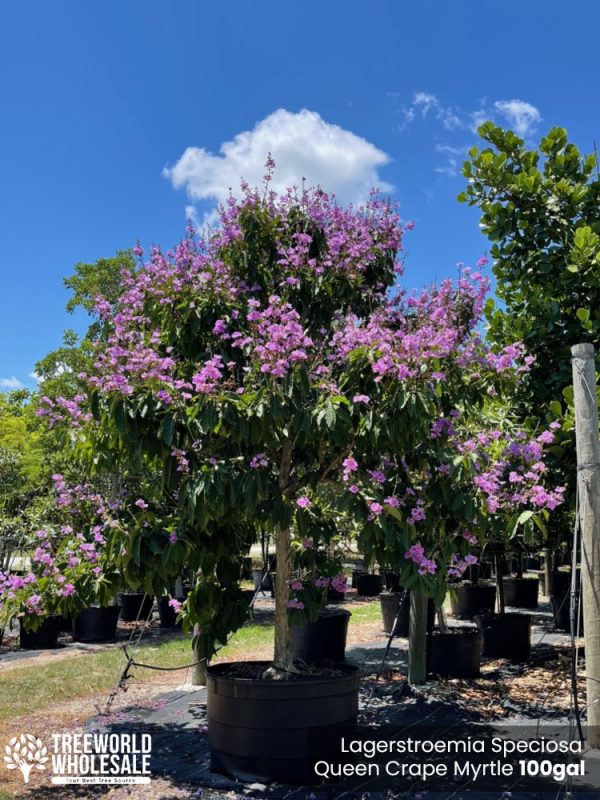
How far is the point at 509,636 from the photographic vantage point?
7844 mm

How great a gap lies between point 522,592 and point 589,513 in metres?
10.6

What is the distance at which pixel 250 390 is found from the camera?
13.3ft

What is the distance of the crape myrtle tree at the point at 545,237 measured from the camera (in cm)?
624

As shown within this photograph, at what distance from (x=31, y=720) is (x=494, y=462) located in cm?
457

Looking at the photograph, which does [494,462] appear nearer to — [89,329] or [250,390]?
[250,390]

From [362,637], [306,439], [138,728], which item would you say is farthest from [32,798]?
[362,637]

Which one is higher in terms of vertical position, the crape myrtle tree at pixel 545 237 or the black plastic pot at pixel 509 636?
the crape myrtle tree at pixel 545 237

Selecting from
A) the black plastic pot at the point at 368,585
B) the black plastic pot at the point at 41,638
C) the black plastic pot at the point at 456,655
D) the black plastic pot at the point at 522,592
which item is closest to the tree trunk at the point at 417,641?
the black plastic pot at the point at 456,655

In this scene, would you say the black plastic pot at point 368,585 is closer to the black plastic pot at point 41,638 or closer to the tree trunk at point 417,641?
the black plastic pot at point 41,638

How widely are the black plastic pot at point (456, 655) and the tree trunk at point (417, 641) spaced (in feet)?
1.07

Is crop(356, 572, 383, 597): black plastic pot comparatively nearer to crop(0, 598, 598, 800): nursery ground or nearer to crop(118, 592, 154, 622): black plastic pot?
crop(118, 592, 154, 622): black plastic pot

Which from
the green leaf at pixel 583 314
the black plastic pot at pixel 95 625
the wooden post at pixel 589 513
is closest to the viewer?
the wooden post at pixel 589 513

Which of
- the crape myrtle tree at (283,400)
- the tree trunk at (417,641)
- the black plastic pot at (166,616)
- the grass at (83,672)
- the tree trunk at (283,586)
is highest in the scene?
the crape myrtle tree at (283,400)

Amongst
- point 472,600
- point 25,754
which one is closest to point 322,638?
point 25,754
